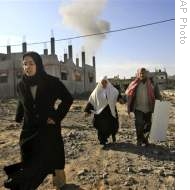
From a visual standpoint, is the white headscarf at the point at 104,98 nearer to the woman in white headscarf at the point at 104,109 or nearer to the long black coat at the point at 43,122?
the woman in white headscarf at the point at 104,109

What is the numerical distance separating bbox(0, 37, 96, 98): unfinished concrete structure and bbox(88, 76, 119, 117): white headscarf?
34577mm

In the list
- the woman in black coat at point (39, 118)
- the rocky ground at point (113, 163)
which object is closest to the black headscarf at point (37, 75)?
the woman in black coat at point (39, 118)

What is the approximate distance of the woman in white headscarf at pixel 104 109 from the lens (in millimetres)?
9484

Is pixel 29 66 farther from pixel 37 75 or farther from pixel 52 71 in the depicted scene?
pixel 52 71

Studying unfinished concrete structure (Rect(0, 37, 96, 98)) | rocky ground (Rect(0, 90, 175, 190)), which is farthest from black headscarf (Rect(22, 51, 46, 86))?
unfinished concrete structure (Rect(0, 37, 96, 98))

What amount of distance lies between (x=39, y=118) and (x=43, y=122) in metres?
0.06

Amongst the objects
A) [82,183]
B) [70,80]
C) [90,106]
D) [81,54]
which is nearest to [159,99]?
[90,106]

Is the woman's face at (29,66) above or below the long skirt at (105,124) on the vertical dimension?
above

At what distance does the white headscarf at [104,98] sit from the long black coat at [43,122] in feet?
12.9

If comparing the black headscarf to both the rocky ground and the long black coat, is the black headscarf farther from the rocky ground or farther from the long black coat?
the rocky ground

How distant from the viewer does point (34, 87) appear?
550 centimetres
